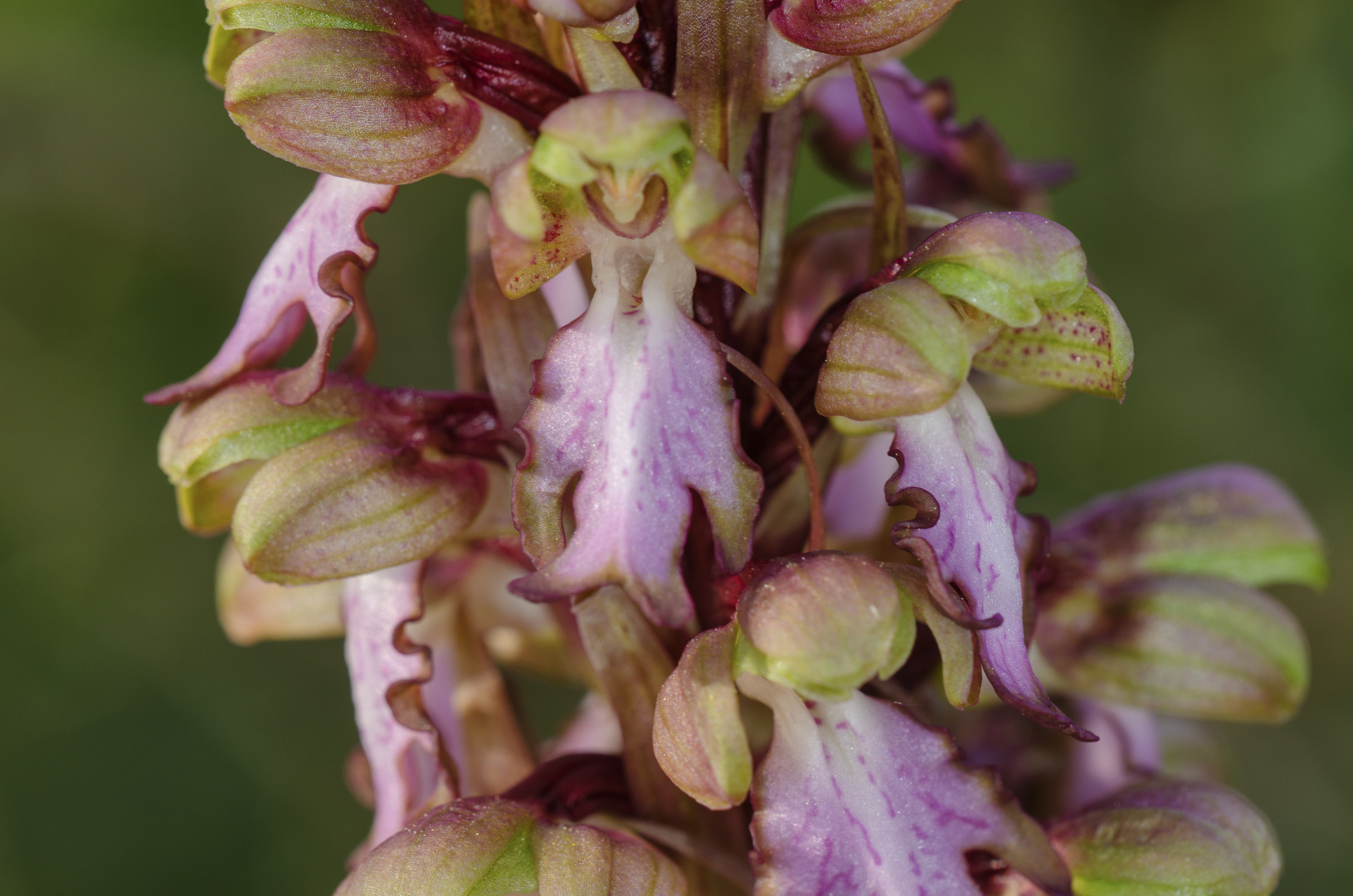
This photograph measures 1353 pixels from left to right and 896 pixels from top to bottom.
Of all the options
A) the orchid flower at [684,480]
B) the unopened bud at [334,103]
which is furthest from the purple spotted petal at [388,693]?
Answer: the unopened bud at [334,103]

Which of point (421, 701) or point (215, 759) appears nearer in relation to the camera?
point (421, 701)

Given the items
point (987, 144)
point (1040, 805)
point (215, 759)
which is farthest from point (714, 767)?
point (215, 759)

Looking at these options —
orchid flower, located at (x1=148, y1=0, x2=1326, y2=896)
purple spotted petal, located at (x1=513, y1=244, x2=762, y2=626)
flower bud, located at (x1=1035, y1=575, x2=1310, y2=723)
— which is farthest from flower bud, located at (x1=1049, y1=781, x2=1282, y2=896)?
purple spotted petal, located at (x1=513, y1=244, x2=762, y2=626)

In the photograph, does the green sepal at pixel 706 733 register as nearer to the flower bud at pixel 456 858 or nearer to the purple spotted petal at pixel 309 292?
the flower bud at pixel 456 858

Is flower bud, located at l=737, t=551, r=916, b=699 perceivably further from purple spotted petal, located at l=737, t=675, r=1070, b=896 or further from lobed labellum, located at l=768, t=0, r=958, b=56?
lobed labellum, located at l=768, t=0, r=958, b=56

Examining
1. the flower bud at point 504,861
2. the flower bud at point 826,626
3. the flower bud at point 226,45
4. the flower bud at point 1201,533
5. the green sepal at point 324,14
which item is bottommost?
the flower bud at point 1201,533

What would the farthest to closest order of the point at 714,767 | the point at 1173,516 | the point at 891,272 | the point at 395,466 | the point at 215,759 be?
the point at 215,759
the point at 1173,516
the point at 395,466
the point at 891,272
the point at 714,767

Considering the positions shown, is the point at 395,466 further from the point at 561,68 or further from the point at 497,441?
the point at 561,68
